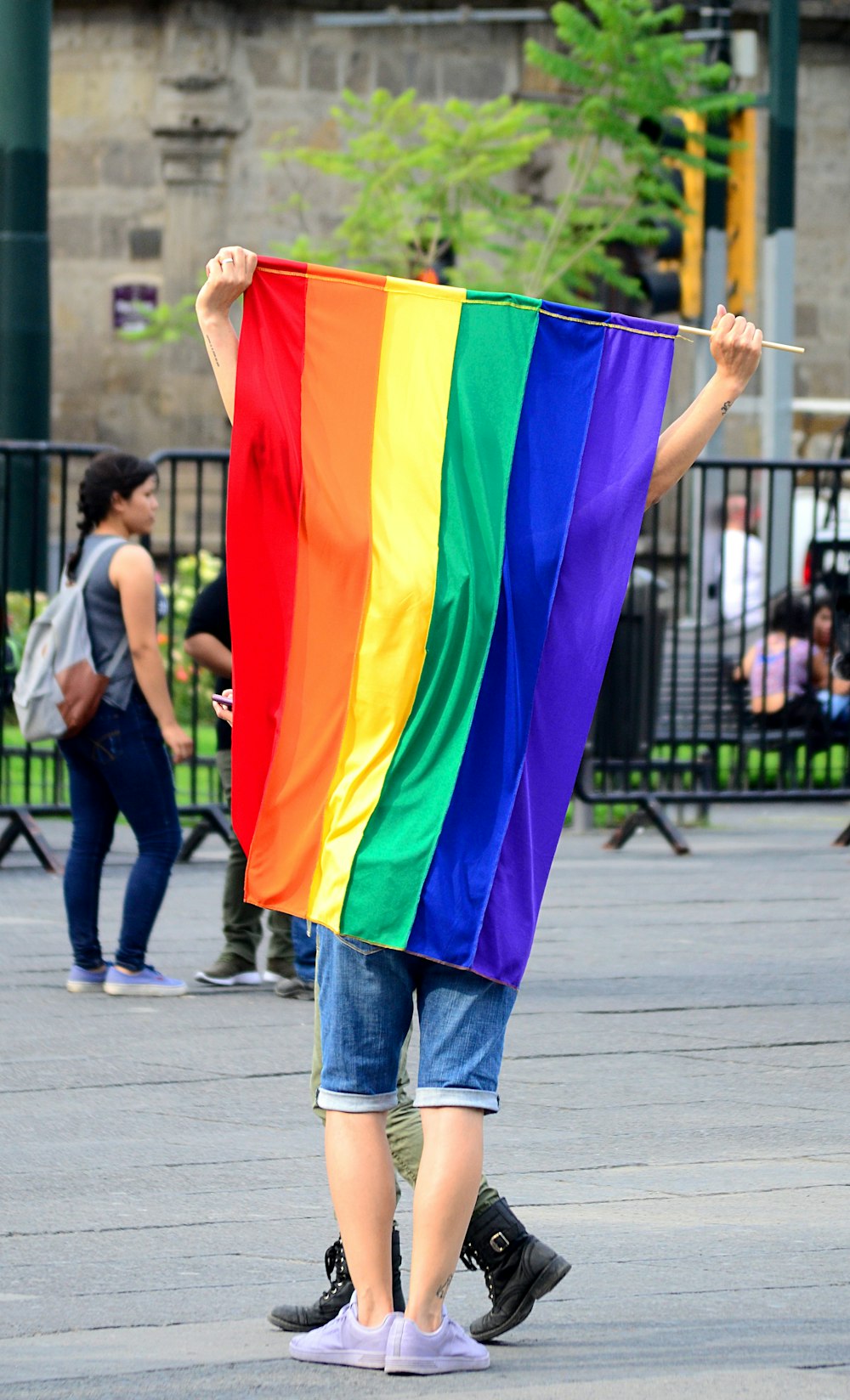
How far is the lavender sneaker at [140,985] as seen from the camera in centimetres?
767

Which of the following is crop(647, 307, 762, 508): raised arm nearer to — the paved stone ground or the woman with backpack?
the paved stone ground

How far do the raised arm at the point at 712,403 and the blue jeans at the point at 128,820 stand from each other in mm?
3853

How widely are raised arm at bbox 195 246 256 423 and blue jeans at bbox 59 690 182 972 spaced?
11.9ft

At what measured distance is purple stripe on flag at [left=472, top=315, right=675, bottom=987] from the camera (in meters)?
4.00

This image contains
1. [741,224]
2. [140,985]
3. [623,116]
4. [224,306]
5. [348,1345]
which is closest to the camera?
[348,1345]

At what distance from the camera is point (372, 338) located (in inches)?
165

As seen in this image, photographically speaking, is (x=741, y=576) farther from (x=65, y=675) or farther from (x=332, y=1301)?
(x=332, y=1301)

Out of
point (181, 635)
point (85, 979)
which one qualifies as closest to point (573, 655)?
point (85, 979)

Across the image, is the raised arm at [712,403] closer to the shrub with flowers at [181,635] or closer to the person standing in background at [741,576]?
the shrub with flowers at [181,635]

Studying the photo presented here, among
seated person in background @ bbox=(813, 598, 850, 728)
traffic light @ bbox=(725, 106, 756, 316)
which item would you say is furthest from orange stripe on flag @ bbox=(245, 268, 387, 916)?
traffic light @ bbox=(725, 106, 756, 316)

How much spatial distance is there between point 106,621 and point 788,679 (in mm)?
4828

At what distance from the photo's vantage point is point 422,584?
398 centimetres

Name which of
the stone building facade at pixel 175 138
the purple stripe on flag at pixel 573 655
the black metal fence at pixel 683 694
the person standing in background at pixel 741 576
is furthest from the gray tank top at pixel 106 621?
the stone building facade at pixel 175 138

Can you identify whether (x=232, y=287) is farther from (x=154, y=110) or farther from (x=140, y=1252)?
(x=154, y=110)
